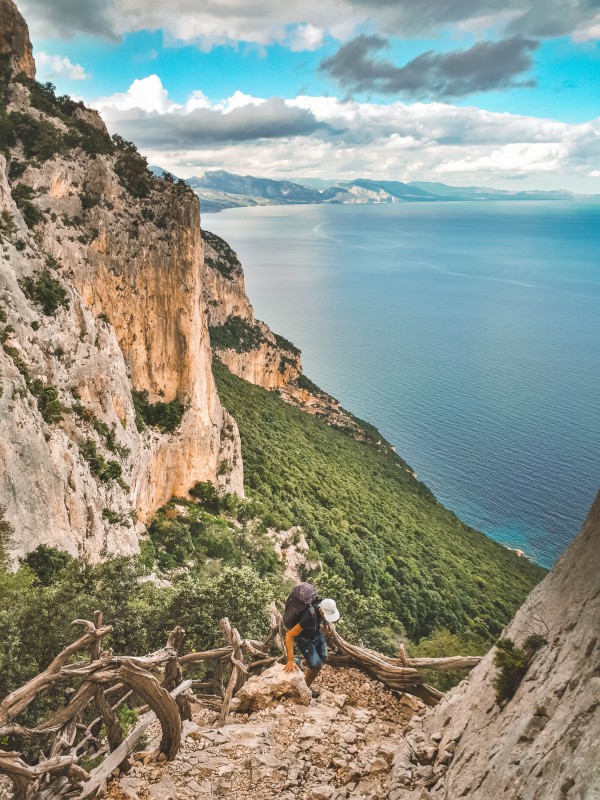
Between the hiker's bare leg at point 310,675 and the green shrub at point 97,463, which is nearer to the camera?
the hiker's bare leg at point 310,675

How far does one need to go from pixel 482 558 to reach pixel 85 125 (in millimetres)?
43662

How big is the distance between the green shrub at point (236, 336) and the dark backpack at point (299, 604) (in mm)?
51299

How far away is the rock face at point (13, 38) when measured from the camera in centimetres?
2560

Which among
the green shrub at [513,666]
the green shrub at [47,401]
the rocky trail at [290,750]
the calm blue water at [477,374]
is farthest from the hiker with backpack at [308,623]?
the calm blue water at [477,374]

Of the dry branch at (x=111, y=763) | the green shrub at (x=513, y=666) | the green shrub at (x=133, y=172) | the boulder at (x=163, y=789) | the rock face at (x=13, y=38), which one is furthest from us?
the green shrub at (x=133, y=172)

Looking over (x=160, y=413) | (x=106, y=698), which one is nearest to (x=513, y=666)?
(x=106, y=698)

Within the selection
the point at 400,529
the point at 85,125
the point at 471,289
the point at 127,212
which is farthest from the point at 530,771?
the point at 471,289

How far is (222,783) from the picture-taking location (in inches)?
246

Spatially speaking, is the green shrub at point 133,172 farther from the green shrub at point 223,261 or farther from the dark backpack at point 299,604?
the green shrub at point 223,261

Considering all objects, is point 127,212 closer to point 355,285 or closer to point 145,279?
point 145,279

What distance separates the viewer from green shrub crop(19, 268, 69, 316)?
18.5m

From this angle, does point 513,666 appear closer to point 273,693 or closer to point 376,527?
point 273,693

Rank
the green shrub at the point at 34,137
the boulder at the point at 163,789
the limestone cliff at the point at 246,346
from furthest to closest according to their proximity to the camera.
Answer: the limestone cliff at the point at 246,346 < the green shrub at the point at 34,137 < the boulder at the point at 163,789

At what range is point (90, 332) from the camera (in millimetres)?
21188
